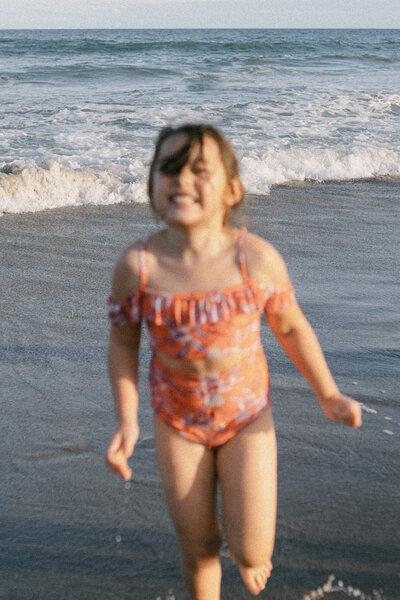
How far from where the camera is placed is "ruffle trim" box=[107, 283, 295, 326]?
6.27ft

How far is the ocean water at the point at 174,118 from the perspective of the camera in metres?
8.72

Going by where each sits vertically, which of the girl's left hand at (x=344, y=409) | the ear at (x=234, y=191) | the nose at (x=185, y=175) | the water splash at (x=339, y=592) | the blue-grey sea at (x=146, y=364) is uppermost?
the nose at (x=185, y=175)

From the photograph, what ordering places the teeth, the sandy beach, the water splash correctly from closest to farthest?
the teeth, the water splash, the sandy beach

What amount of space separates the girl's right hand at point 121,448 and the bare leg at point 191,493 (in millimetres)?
78

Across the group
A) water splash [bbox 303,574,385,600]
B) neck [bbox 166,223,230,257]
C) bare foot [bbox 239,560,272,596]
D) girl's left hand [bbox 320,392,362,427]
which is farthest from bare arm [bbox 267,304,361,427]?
water splash [bbox 303,574,385,600]

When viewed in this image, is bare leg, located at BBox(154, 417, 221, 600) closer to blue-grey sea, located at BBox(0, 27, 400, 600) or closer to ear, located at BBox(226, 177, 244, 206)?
blue-grey sea, located at BBox(0, 27, 400, 600)

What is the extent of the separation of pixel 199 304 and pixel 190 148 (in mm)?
400

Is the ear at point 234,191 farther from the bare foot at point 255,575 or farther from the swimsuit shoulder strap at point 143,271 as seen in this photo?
the bare foot at point 255,575

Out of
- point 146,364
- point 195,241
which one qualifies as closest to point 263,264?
point 195,241

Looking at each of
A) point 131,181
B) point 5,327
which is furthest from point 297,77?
point 5,327

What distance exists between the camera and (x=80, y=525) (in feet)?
8.70

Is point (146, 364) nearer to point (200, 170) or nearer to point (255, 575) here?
point (255, 575)

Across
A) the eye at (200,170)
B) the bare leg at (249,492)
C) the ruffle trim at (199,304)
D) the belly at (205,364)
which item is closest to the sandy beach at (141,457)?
A: the bare leg at (249,492)

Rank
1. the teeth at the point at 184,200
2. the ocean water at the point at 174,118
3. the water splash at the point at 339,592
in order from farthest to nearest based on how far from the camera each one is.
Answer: the ocean water at the point at 174,118, the water splash at the point at 339,592, the teeth at the point at 184,200
